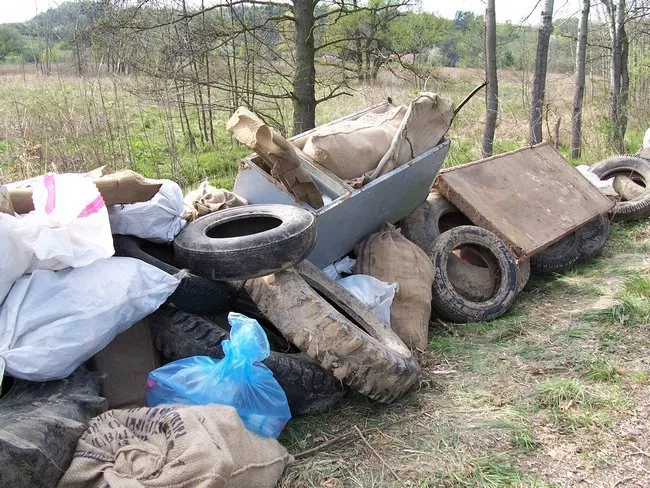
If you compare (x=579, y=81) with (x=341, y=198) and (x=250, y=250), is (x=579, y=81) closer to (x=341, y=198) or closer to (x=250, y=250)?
(x=341, y=198)

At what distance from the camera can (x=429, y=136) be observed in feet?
15.8

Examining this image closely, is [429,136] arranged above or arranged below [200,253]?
above

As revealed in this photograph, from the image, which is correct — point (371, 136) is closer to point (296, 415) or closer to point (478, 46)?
point (296, 415)

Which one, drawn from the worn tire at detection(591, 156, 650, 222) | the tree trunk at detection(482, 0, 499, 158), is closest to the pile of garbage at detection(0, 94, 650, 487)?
the worn tire at detection(591, 156, 650, 222)

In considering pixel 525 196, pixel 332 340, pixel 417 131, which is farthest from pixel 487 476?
pixel 525 196

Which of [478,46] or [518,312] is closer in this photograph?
[518,312]

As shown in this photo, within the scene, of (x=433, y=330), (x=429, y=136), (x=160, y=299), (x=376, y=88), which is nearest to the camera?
(x=160, y=299)

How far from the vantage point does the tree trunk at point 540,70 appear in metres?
8.76

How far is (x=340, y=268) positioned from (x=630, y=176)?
4.53 metres

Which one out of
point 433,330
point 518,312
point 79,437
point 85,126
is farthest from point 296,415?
point 85,126

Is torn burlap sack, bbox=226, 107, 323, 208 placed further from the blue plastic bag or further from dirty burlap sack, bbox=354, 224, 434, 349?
the blue plastic bag

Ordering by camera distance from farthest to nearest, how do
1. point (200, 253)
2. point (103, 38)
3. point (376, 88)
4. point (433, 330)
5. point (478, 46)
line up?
point (478, 46) < point (376, 88) < point (103, 38) < point (433, 330) < point (200, 253)

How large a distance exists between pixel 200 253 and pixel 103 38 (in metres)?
5.75

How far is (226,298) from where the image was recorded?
134 inches
